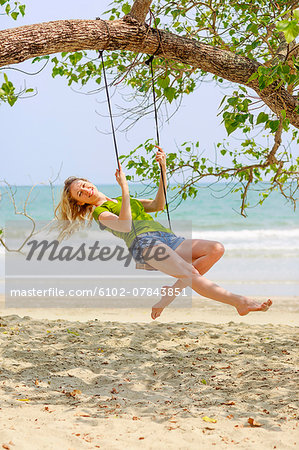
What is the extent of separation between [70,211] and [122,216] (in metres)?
0.52

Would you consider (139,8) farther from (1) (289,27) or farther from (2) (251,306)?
(2) (251,306)

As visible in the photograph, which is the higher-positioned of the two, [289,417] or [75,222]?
[75,222]

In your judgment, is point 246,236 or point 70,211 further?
point 246,236

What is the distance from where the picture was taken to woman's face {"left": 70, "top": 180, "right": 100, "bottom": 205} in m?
3.32

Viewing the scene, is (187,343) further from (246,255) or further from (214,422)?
(246,255)

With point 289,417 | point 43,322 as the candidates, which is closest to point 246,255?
point 43,322

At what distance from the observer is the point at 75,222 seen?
11.5ft

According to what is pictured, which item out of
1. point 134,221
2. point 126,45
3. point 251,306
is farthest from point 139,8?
point 251,306

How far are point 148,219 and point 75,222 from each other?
0.49 meters

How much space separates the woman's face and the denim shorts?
1.43 feet

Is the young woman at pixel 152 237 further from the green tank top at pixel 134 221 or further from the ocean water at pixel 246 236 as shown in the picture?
the ocean water at pixel 246 236

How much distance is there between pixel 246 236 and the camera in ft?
46.8

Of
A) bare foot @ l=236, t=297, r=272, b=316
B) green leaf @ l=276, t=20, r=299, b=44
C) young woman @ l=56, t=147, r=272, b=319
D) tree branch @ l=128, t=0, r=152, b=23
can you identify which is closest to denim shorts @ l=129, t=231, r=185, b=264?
young woman @ l=56, t=147, r=272, b=319

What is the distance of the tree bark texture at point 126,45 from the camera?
2666 millimetres
